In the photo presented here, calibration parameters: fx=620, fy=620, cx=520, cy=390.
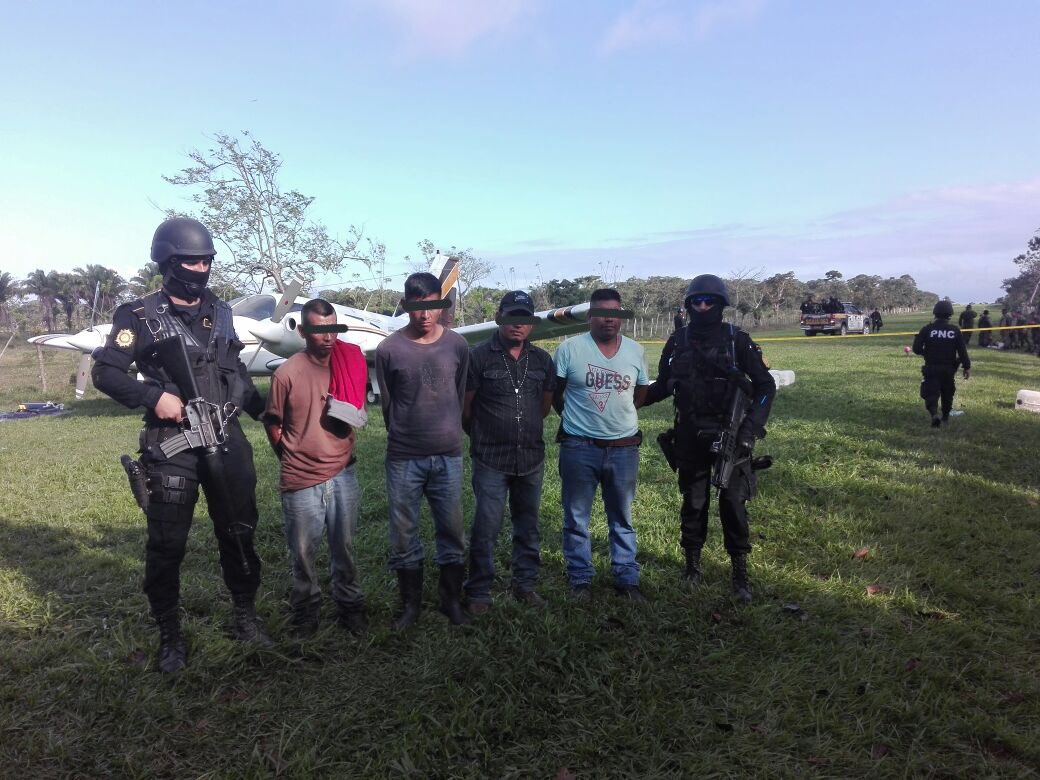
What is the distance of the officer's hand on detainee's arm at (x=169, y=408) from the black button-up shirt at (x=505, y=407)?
1.60 meters

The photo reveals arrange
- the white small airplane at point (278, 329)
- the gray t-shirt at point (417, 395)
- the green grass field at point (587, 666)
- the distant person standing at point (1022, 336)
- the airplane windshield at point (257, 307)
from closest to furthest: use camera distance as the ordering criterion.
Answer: the green grass field at point (587, 666) < the gray t-shirt at point (417, 395) < the white small airplane at point (278, 329) < the airplane windshield at point (257, 307) < the distant person standing at point (1022, 336)

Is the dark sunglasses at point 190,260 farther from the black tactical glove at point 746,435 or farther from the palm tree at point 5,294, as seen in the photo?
the palm tree at point 5,294

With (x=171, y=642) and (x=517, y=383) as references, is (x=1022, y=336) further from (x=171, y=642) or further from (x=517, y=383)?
(x=171, y=642)

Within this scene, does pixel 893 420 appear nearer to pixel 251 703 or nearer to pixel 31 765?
pixel 251 703

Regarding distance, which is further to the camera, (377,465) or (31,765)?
(377,465)

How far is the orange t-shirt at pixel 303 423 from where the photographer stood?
3467 mm

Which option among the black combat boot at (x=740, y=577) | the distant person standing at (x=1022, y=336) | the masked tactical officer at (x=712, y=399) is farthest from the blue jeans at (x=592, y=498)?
the distant person standing at (x=1022, y=336)

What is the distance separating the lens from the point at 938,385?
9156 mm

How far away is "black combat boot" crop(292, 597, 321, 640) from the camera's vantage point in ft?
11.9

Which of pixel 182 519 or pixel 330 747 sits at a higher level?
pixel 182 519

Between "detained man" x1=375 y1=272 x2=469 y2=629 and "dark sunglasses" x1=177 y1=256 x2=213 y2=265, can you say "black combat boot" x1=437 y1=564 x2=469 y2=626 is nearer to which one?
"detained man" x1=375 y1=272 x2=469 y2=629

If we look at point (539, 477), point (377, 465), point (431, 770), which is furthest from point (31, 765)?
point (377, 465)

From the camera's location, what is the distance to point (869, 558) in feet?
15.4

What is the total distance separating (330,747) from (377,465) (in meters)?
4.94
